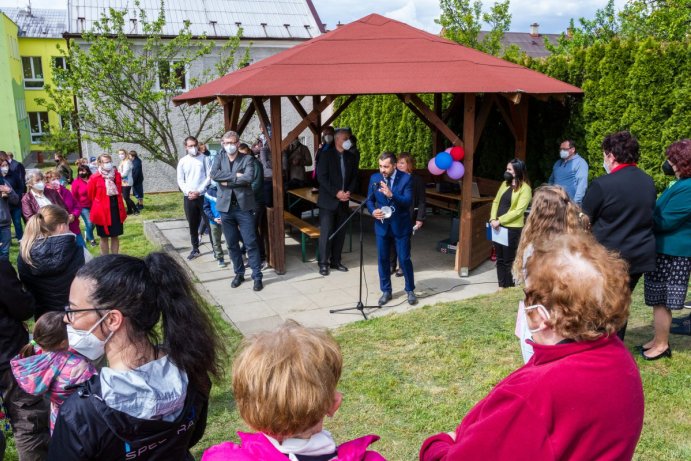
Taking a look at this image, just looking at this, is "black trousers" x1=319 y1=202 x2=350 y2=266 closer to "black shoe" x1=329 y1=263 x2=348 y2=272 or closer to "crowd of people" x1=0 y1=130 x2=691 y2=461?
"black shoe" x1=329 y1=263 x2=348 y2=272

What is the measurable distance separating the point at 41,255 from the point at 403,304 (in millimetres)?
4084

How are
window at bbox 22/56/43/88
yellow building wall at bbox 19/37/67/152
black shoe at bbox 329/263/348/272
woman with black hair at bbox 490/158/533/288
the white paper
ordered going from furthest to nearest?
window at bbox 22/56/43/88, yellow building wall at bbox 19/37/67/152, black shoe at bbox 329/263/348/272, the white paper, woman with black hair at bbox 490/158/533/288

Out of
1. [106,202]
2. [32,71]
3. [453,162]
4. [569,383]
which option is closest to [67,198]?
[106,202]

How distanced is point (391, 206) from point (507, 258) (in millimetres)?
1648

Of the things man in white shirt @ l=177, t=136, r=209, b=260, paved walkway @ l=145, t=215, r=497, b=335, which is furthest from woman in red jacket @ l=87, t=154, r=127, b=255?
paved walkway @ l=145, t=215, r=497, b=335

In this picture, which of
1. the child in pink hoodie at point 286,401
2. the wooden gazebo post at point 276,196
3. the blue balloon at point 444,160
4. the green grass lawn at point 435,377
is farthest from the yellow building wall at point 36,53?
the child in pink hoodie at point 286,401

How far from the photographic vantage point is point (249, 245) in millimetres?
7484

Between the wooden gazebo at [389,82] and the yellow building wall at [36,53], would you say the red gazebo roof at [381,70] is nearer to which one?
the wooden gazebo at [389,82]

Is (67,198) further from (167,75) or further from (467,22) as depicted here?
(467,22)

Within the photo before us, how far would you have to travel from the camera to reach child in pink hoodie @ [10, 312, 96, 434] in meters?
2.66

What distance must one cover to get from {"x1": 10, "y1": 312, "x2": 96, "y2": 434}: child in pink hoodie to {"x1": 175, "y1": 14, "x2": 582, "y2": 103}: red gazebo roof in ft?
Result: 15.6

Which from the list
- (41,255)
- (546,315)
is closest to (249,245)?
(41,255)

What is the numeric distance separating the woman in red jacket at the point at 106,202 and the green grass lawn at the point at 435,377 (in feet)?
11.7

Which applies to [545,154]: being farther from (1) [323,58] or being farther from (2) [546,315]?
(2) [546,315]
